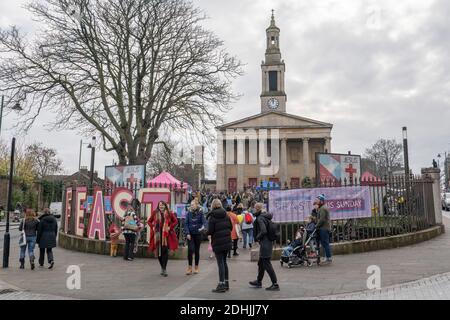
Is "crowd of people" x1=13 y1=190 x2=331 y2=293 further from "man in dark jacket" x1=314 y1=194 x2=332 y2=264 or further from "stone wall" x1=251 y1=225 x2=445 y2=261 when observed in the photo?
"stone wall" x1=251 y1=225 x2=445 y2=261

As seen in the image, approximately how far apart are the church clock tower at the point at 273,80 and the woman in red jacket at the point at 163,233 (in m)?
65.8

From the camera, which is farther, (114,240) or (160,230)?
(114,240)

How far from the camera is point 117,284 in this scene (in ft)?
29.9

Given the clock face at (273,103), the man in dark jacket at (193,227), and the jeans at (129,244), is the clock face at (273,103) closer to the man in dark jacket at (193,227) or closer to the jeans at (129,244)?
the jeans at (129,244)

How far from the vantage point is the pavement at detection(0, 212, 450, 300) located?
7.71m

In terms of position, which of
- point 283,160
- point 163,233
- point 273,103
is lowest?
point 163,233

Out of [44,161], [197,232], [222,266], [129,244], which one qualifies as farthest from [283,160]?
[222,266]

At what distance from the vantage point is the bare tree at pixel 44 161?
58562 millimetres

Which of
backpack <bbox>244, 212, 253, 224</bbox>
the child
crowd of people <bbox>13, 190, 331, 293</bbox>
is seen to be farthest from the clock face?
the child

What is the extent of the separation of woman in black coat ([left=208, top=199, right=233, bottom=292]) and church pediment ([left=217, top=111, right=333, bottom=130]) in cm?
5857

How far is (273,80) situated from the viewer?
75938 millimetres

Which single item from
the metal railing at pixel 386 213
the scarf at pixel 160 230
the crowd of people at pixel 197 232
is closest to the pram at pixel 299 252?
the crowd of people at pixel 197 232

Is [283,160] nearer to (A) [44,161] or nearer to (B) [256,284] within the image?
(A) [44,161]

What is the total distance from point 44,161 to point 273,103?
132 ft
